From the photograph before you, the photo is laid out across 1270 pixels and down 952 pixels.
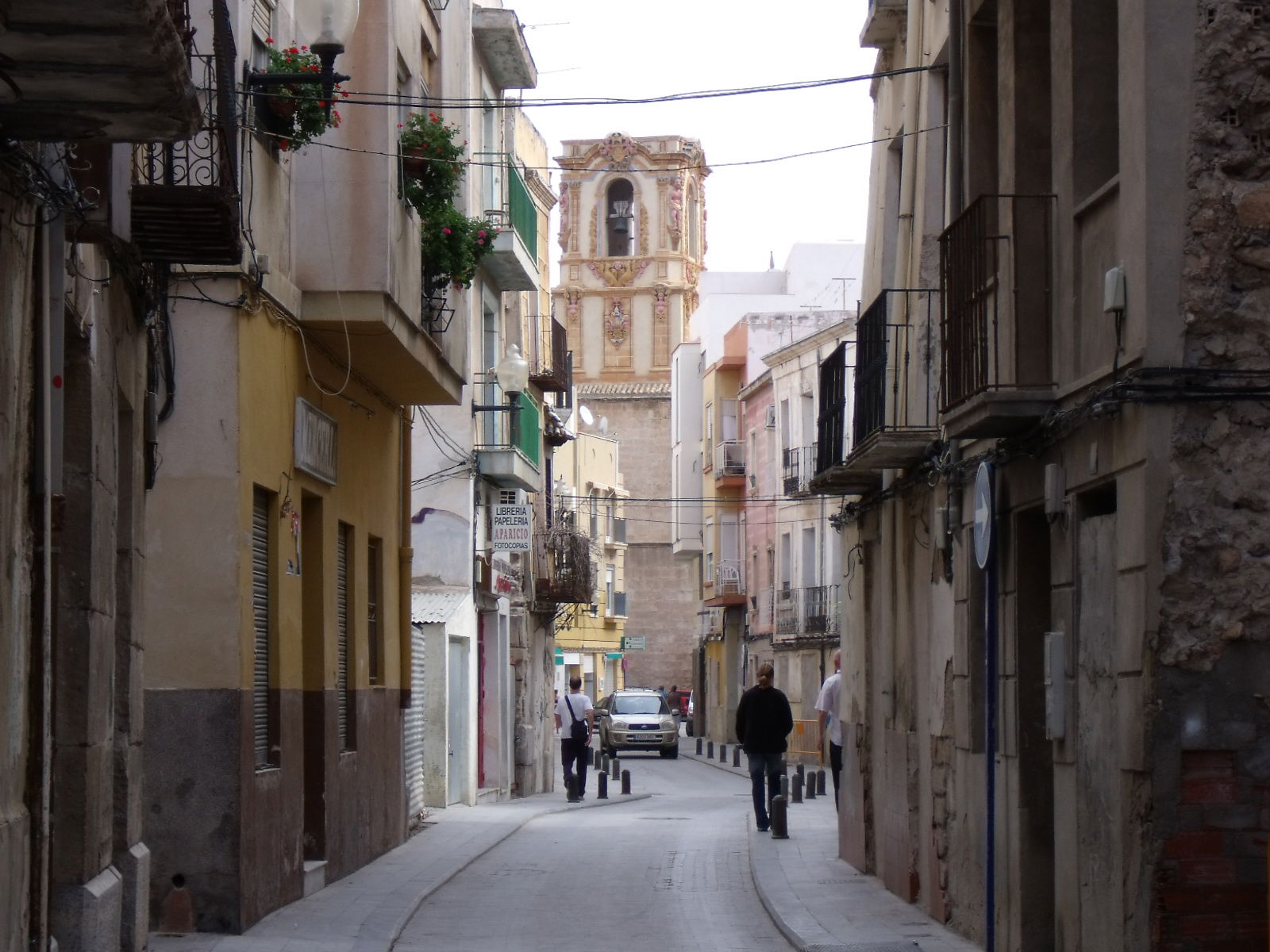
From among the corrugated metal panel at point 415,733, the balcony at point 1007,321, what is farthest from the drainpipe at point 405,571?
the balcony at point 1007,321

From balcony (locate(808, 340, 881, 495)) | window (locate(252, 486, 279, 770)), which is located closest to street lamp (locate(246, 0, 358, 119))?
window (locate(252, 486, 279, 770))

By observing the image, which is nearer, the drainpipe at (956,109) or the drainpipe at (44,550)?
the drainpipe at (44,550)

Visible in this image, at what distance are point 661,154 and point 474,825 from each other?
55.7 m

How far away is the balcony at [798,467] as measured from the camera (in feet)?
165

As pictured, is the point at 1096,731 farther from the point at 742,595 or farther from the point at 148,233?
the point at 742,595

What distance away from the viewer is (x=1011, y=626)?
11680mm

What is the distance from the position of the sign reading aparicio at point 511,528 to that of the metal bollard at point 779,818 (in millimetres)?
8408

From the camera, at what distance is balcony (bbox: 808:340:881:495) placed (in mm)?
16547

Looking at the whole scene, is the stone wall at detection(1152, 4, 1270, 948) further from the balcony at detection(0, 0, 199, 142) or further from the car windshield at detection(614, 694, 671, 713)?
the car windshield at detection(614, 694, 671, 713)

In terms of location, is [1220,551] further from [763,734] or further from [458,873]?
[763,734]

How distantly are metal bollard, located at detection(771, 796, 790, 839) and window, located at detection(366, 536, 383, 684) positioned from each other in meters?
4.33

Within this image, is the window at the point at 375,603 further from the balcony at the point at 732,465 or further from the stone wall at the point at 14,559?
the balcony at the point at 732,465

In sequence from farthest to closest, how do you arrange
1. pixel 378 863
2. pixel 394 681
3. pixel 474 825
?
pixel 474 825 < pixel 394 681 < pixel 378 863

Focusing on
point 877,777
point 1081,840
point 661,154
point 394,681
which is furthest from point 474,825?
point 661,154
